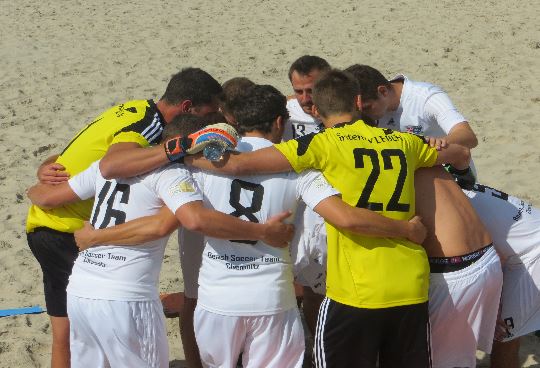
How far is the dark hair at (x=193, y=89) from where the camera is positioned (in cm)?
429

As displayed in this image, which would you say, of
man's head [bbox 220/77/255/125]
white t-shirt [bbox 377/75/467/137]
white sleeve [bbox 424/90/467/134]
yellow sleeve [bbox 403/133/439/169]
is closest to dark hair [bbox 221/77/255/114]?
man's head [bbox 220/77/255/125]

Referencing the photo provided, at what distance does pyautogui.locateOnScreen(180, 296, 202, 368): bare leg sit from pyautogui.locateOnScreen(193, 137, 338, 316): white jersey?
37.7 inches

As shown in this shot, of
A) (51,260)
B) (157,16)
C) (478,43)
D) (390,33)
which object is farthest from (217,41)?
(51,260)

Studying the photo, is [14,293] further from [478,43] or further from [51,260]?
[478,43]

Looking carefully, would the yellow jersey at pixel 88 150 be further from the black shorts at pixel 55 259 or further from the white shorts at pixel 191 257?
the white shorts at pixel 191 257

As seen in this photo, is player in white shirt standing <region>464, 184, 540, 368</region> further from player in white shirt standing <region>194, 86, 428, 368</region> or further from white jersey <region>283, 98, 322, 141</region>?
white jersey <region>283, 98, 322, 141</region>

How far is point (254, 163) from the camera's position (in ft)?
11.4

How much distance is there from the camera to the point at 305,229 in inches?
163

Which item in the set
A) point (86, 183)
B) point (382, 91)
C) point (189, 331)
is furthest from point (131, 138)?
point (382, 91)

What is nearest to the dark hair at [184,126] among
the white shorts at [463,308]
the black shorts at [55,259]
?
the black shorts at [55,259]

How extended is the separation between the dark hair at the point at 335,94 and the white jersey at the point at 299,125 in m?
1.29

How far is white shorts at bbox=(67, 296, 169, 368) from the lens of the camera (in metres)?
3.61

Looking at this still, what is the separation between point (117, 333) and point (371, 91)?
2029mm

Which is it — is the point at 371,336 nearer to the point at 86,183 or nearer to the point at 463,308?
the point at 463,308
